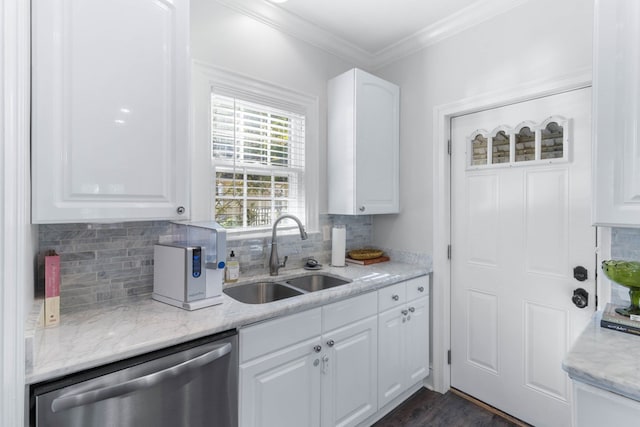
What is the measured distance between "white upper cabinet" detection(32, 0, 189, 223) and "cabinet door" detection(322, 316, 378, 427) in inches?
42.6

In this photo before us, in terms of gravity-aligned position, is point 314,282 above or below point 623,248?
below

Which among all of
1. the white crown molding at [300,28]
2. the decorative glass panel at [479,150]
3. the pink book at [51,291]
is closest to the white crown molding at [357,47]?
the white crown molding at [300,28]

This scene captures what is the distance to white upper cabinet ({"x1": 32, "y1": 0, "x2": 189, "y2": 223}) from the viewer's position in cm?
114

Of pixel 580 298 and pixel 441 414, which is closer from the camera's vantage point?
pixel 580 298

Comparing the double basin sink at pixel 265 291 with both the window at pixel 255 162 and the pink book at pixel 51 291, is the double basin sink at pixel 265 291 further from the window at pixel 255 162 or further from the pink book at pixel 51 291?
the pink book at pixel 51 291

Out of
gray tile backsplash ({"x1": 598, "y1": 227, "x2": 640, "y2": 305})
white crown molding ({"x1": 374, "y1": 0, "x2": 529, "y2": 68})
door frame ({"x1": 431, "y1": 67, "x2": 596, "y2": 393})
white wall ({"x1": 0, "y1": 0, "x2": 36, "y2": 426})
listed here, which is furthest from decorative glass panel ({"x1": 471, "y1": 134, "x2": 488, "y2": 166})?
white wall ({"x1": 0, "y1": 0, "x2": 36, "y2": 426})

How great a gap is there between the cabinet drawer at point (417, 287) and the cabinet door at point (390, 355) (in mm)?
155

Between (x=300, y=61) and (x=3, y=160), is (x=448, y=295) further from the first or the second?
(x=3, y=160)

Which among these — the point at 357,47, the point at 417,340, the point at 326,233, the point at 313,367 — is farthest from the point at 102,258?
the point at 357,47

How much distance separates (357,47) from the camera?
272cm

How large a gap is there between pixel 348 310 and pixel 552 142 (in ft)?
5.29

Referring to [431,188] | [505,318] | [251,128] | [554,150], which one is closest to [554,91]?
[554,150]

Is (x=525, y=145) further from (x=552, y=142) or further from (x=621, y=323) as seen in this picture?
(x=621, y=323)

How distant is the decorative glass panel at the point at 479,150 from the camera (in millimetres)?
2291
